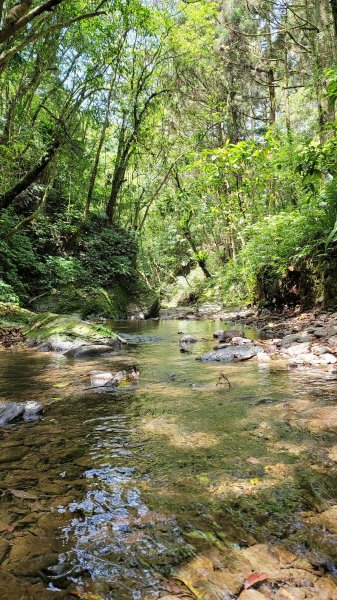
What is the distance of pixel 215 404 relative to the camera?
3719mm

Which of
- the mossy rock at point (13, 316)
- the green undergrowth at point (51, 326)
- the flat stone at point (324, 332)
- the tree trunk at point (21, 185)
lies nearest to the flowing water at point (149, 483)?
the flat stone at point (324, 332)

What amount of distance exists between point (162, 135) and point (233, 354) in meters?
18.1

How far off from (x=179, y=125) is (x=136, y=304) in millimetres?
12134

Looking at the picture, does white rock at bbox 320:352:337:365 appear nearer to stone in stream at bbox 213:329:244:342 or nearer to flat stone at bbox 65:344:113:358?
stone in stream at bbox 213:329:244:342

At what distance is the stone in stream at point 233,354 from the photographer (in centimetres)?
625

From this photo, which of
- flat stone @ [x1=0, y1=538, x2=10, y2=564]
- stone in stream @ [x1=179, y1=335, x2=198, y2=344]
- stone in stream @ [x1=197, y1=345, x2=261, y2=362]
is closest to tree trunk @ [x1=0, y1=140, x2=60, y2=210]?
stone in stream @ [x1=179, y1=335, x2=198, y2=344]

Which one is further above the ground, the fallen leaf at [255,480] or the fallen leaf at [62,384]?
the fallen leaf at [255,480]

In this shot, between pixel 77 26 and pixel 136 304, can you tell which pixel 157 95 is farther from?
pixel 136 304

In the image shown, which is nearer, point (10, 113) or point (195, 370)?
point (195, 370)

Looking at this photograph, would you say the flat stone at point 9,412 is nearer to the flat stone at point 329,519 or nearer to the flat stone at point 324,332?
the flat stone at point 329,519

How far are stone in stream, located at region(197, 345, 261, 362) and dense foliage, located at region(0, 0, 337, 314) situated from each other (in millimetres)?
3041

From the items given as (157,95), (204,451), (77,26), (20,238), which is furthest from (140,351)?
(157,95)

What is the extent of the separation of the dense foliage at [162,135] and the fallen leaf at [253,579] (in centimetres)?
482

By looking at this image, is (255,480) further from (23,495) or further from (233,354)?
(233,354)
